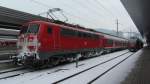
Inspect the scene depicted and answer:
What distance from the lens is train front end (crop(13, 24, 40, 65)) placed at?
12.8 meters

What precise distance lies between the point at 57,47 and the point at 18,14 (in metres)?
8.36

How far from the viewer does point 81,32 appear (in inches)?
752

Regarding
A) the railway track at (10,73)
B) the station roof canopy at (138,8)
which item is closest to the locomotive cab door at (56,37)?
the railway track at (10,73)

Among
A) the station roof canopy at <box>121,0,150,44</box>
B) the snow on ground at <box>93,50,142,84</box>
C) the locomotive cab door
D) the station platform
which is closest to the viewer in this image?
the station platform

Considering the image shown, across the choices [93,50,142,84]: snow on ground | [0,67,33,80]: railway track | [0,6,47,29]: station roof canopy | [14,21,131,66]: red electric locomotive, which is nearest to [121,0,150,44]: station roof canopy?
[14,21,131,66]: red electric locomotive

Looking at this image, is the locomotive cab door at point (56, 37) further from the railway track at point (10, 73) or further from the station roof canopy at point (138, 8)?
the station roof canopy at point (138, 8)

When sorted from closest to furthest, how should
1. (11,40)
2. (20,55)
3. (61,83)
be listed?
(61,83) → (20,55) → (11,40)

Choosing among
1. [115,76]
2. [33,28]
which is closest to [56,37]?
[33,28]

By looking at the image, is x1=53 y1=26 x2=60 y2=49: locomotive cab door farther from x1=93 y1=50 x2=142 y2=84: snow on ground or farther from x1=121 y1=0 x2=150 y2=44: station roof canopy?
x1=121 y1=0 x2=150 y2=44: station roof canopy

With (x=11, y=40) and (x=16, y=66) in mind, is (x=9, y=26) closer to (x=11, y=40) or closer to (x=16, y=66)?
(x=11, y=40)

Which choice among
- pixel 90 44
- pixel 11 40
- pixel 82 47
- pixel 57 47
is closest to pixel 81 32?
pixel 82 47

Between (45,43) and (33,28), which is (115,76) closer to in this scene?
(45,43)

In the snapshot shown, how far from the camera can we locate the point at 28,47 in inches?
515

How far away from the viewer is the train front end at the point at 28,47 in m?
12.8
